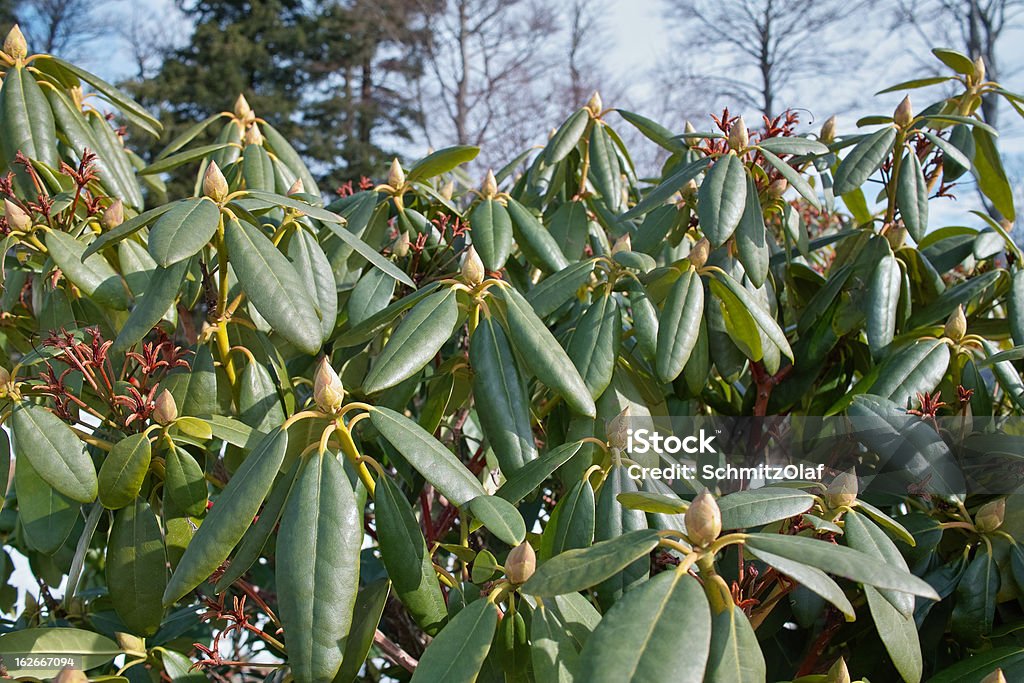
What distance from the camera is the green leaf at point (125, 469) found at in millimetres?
871

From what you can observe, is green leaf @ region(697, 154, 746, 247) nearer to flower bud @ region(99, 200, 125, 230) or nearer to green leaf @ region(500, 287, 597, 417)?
green leaf @ region(500, 287, 597, 417)

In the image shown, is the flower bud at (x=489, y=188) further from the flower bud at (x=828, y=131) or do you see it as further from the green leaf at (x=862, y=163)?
the flower bud at (x=828, y=131)

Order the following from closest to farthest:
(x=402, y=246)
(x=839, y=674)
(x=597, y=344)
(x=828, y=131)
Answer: (x=839, y=674) → (x=597, y=344) → (x=402, y=246) → (x=828, y=131)

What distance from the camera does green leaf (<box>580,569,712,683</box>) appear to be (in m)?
0.54

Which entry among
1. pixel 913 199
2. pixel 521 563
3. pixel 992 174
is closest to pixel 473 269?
pixel 521 563

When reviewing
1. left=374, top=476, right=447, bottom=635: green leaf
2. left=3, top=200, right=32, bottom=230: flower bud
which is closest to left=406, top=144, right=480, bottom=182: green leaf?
left=3, top=200, right=32, bottom=230: flower bud

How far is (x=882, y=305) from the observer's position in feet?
3.98

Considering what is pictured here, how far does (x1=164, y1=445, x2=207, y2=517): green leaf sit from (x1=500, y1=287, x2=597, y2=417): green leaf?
385 millimetres

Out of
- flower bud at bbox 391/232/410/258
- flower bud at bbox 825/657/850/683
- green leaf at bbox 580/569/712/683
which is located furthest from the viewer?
flower bud at bbox 391/232/410/258

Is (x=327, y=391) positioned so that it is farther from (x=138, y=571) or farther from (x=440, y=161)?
(x=440, y=161)

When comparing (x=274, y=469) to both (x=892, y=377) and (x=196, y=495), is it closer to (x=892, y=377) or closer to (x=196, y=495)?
(x=196, y=495)

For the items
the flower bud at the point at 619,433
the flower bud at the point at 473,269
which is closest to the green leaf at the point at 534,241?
the flower bud at the point at 473,269

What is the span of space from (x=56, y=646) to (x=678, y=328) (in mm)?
822

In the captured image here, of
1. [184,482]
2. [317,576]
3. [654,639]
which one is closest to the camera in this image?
[654,639]
